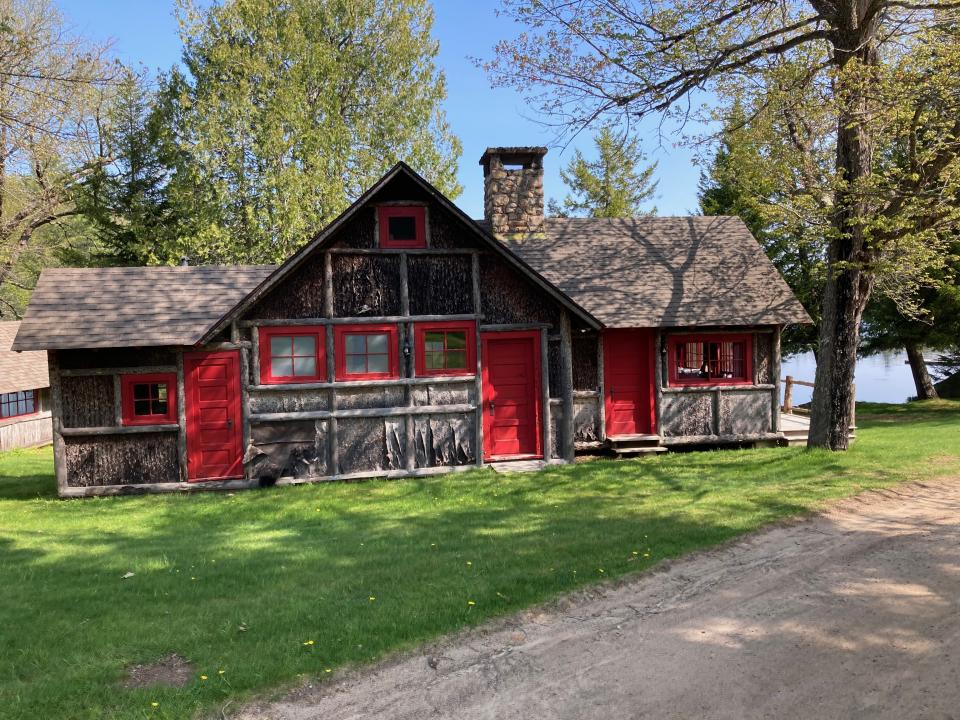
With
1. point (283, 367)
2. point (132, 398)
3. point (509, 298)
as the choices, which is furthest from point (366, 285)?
point (132, 398)

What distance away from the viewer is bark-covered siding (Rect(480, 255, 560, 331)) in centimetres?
1371

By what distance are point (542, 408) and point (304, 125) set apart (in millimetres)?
19859

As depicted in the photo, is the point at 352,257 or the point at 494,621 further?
the point at 352,257

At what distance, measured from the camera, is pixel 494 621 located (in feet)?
19.0

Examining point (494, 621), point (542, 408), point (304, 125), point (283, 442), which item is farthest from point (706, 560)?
point (304, 125)

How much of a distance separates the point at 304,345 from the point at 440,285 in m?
2.86

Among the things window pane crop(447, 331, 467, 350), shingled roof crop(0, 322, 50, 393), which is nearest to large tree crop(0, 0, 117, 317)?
shingled roof crop(0, 322, 50, 393)

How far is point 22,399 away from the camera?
81.9ft

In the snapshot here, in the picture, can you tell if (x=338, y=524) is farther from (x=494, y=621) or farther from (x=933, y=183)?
(x=933, y=183)

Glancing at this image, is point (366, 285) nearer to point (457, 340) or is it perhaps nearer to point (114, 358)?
point (457, 340)

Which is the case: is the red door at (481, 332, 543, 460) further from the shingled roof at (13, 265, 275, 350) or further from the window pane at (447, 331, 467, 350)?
the shingled roof at (13, 265, 275, 350)

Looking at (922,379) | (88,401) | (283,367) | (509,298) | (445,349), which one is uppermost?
(509,298)

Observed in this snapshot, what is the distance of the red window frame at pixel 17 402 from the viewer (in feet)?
77.3

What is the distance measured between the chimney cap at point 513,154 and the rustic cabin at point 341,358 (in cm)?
322
